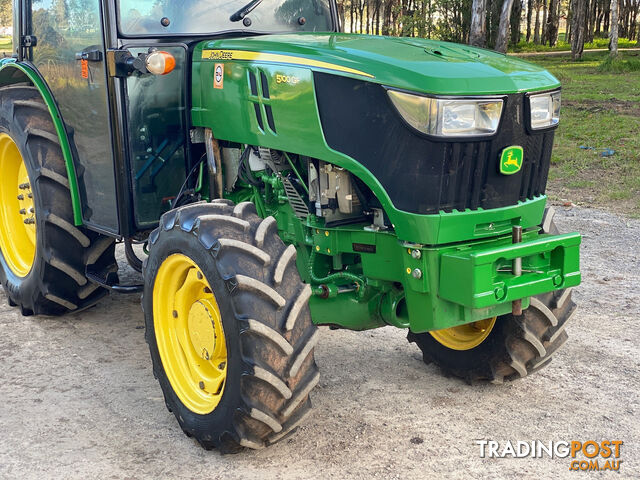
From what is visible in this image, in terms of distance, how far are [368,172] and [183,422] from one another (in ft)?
4.72

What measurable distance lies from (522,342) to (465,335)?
1.30 feet

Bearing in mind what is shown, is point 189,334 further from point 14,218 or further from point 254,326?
point 14,218

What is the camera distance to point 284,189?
4.00 meters

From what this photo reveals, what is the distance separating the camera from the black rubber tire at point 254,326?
3.32 metres

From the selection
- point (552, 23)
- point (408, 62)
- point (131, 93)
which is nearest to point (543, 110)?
point (408, 62)

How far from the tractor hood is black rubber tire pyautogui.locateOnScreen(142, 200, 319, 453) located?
0.79 m

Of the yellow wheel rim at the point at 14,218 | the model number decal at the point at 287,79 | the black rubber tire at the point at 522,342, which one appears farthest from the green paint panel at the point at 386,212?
the yellow wheel rim at the point at 14,218

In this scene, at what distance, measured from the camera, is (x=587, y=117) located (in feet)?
45.5

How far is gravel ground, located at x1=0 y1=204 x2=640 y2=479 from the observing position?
3.54m

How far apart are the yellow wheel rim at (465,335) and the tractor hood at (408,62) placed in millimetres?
1361

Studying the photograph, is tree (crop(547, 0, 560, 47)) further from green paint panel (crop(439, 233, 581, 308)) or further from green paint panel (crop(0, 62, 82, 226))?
green paint panel (crop(439, 233, 581, 308))

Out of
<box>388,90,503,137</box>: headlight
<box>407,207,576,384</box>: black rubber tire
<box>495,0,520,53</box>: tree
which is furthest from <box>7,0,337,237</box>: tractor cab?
<box>495,0,520,53</box>: tree

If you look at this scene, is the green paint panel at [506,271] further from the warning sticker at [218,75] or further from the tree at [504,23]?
the tree at [504,23]

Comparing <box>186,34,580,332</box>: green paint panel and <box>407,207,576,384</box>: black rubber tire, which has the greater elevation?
<box>186,34,580,332</box>: green paint panel
